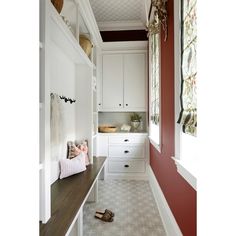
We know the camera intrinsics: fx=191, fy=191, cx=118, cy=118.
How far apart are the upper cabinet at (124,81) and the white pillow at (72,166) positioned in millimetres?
1668

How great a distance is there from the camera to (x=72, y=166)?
2.17 meters

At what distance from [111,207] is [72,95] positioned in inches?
61.2

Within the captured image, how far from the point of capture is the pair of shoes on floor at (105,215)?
2117 millimetres

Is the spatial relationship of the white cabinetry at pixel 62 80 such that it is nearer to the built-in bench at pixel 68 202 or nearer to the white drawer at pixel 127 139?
the built-in bench at pixel 68 202

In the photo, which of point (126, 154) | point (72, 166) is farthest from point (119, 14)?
point (72, 166)

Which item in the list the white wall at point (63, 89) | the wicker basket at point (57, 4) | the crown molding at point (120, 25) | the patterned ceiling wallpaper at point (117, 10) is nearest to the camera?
the wicker basket at point (57, 4)

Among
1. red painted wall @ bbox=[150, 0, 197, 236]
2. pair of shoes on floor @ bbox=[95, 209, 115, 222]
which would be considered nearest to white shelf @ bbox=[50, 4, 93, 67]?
red painted wall @ bbox=[150, 0, 197, 236]

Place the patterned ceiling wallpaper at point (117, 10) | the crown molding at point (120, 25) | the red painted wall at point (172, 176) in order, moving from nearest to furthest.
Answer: the red painted wall at point (172, 176) < the patterned ceiling wallpaper at point (117, 10) < the crown molding at point (120, 25)

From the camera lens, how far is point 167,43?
1985mm

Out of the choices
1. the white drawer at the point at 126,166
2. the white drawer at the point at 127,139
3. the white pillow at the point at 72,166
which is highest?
the white drawer at the point at 127,139

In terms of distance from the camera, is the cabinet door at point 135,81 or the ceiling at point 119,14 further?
the cabinet door at point 135,81

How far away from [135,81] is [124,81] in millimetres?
216

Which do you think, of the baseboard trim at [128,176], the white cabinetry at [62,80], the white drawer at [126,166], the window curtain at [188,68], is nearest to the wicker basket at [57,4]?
the white cabinetry at [62,80]
